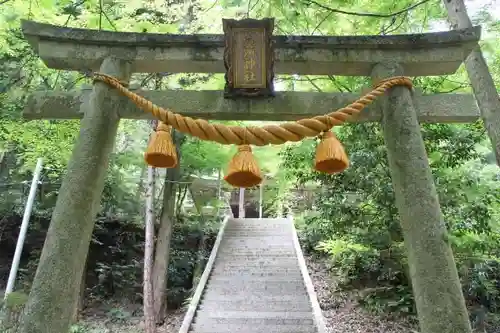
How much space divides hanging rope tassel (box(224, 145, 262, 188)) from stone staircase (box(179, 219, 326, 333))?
4057 mm

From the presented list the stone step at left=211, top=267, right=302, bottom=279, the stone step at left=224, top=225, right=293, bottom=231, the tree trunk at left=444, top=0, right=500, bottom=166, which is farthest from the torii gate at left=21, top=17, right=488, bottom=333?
the stone step at left=224, top=225, right=293, bottom=231

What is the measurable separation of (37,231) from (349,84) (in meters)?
8.83

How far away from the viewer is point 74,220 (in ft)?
9.59

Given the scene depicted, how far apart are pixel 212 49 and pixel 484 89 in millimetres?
3286

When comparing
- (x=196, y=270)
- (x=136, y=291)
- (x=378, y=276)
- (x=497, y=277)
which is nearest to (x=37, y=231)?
(x=136, y=291)

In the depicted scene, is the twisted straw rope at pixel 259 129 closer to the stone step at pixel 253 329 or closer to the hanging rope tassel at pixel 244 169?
the hanging rope tassel at pixel 244 169

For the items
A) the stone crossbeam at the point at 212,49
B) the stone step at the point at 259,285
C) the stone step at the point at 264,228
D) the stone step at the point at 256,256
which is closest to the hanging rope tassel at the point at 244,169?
the stone crossbeam at the point at 212,49

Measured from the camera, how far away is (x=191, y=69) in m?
3.60

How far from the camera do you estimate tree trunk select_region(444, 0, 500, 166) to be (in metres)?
4.54

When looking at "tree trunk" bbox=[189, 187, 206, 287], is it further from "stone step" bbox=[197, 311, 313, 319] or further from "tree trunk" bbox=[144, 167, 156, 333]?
"stone step" bbox=[197, 311, 313, 319]

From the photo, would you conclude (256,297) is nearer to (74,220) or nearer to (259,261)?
(259,261)

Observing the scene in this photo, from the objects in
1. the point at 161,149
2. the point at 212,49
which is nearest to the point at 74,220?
the point at 161,149

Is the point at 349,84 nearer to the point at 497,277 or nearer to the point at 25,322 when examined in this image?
the point at 497,277

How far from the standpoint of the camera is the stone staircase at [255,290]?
6.76 m
